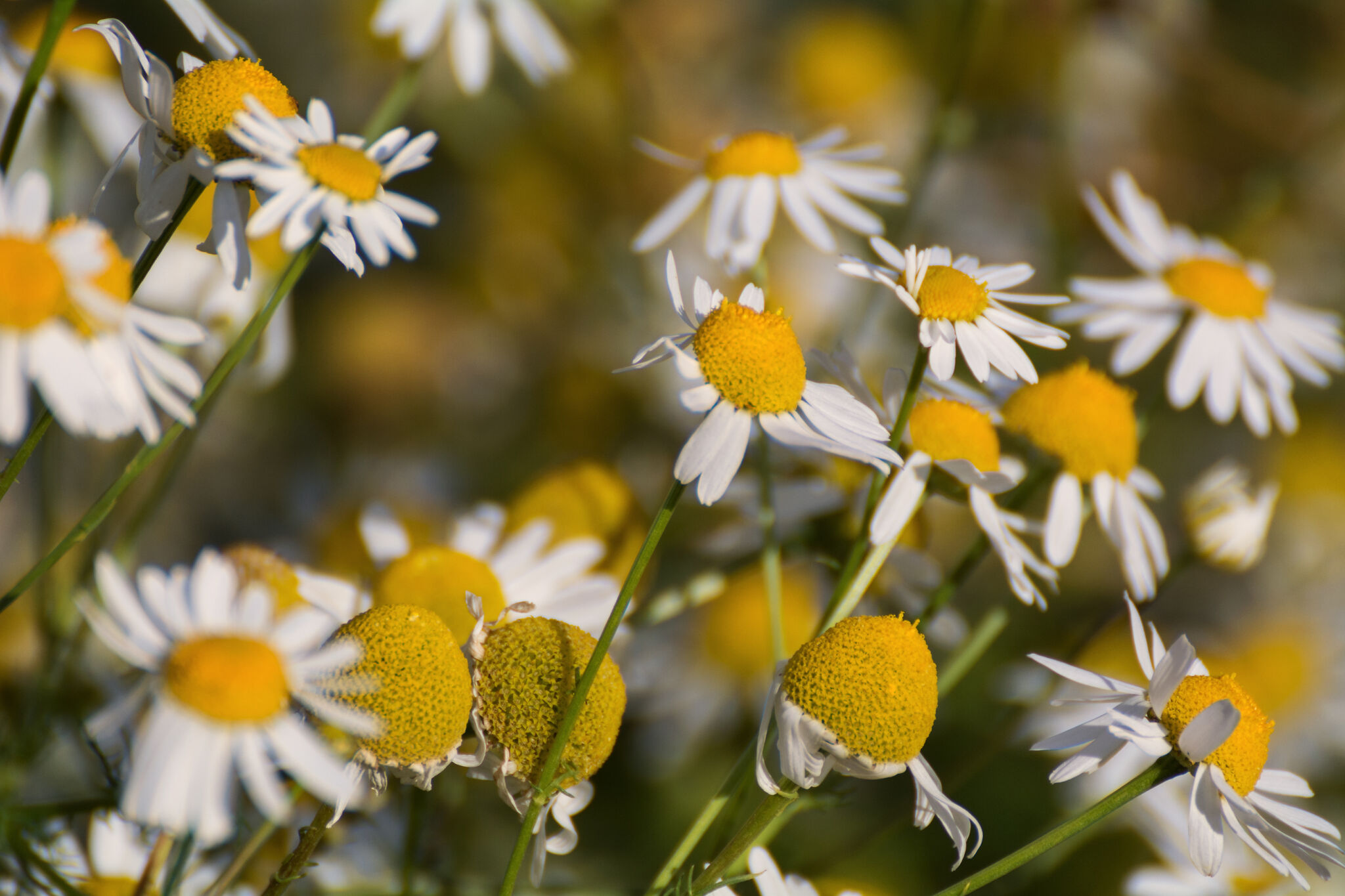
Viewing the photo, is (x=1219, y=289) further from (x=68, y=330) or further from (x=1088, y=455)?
(x=68, y=330)

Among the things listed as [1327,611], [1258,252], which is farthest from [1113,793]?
[1258,252]

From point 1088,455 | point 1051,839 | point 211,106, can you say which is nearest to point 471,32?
point 211,106

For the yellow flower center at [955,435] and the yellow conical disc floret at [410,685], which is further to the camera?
the yellow flower center at [955,435]

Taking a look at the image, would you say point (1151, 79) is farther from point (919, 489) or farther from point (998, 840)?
point (919, 489)

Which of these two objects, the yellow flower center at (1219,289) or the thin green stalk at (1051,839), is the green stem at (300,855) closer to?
the thin green stalk at (1051,839)

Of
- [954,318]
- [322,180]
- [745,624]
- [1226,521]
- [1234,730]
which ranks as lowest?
[745,624]

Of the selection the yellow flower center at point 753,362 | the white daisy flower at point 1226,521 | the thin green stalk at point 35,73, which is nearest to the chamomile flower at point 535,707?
the yellow flower center at point 753,362

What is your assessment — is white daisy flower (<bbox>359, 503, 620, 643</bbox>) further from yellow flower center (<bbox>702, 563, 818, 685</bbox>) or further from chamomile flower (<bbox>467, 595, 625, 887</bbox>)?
yellow flower center (<bbox>702, 563, 818, 685</bbox>)
